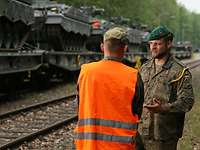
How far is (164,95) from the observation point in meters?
4.66

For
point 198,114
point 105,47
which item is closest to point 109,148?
point 105,47

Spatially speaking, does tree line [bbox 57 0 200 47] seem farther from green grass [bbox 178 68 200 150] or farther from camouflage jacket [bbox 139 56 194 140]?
camouflage jacket [bbox 139 56 194 140]

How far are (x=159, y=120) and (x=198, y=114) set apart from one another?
824 cm

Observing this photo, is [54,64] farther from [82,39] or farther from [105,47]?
[105,47]

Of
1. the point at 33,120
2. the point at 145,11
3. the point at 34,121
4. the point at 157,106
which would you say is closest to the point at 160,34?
the point at 157,106

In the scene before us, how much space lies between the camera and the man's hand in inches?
174

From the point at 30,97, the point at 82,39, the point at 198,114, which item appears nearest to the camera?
A: the point at 198,114

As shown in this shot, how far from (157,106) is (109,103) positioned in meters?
0.71

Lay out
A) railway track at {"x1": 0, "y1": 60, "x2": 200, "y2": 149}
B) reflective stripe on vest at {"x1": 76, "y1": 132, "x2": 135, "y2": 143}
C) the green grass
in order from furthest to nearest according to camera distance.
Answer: railway track at {"x1": 0, "y1": 60, "x2": 200, "y2": 149}
the green grass
reflective stripe on vest at {"x1": 76, "y1": 132, "x2": 135, "y2": 143}

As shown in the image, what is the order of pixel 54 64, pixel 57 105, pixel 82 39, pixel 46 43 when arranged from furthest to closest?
pixel 82 39 → pixel 46 43 → pixel 54 64 → pixel 57 105

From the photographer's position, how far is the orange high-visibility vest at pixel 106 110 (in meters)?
3.80

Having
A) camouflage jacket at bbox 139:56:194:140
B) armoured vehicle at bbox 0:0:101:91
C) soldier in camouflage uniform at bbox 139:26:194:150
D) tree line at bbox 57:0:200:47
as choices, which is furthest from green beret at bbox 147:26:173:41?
tree line at bbox 57:0:200:47

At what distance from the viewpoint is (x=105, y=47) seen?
396 cm

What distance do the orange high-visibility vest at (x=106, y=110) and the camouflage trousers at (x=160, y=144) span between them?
76 cm
